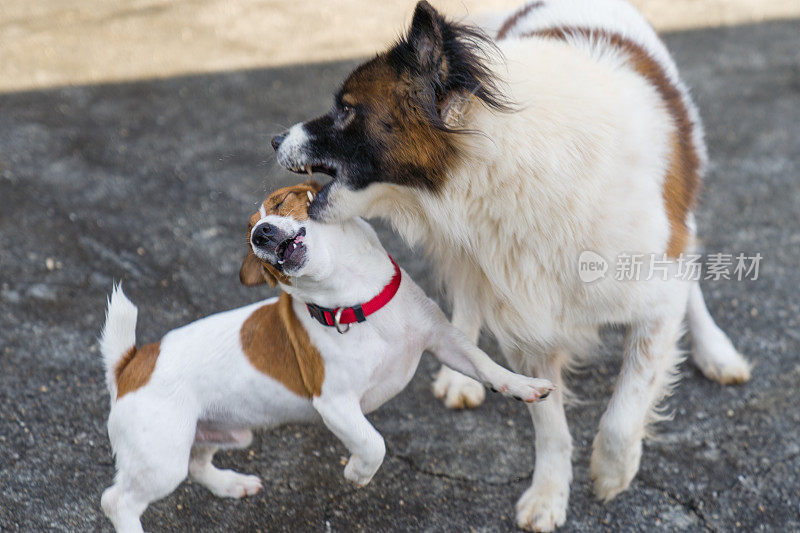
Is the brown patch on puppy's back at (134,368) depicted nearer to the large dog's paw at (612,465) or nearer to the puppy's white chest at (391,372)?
the puppy's white chest at (391,372)

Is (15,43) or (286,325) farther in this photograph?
(15,43)

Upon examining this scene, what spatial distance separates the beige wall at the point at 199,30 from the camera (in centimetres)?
595

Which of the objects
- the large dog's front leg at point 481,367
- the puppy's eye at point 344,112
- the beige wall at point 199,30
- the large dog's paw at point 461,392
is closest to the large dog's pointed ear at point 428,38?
the puppy's eye at point 344,112

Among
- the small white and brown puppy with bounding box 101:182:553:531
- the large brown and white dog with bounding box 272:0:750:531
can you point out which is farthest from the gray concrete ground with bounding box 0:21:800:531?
the small white and brown puppy with bounding box 101:182:553:531

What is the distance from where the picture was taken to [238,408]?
7.98 ft

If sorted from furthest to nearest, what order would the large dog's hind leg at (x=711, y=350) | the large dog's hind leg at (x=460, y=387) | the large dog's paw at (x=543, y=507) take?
the large dog's hind leg at (x=711, y=350) → the large dog's hind leg at (x=460, y=387) → the large dog's paw at (x=543, y=507)

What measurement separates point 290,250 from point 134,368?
0.70 metres

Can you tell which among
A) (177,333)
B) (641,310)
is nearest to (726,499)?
(641,310)

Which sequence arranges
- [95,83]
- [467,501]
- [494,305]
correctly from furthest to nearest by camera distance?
[95,83] < [467,501] < [494,305]

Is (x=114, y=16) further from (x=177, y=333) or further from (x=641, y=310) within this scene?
(x=641, y=310)

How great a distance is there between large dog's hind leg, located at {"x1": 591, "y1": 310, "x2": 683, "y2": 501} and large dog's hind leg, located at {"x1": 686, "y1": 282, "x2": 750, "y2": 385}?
2.35 ft

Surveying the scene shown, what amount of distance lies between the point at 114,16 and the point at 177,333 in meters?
5.35

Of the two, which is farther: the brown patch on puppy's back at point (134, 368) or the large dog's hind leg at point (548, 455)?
the large dog's hind leg at point (548, 455)

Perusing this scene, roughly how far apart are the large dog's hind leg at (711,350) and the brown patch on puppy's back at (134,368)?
215 cm
